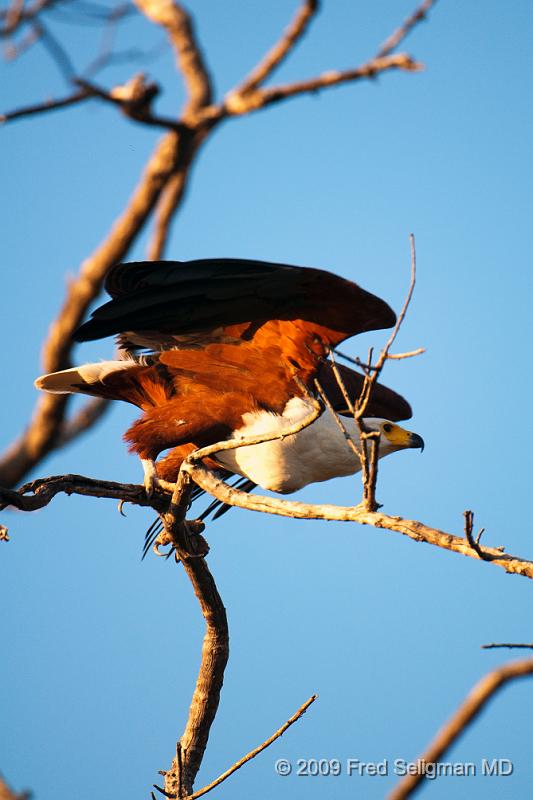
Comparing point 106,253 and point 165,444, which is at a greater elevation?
point 106,253

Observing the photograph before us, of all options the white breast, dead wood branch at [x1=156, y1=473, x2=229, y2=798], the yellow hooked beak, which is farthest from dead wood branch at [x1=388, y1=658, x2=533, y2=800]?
the yellow hooked beak

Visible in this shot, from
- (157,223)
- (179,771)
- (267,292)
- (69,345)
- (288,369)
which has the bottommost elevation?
(179,771)

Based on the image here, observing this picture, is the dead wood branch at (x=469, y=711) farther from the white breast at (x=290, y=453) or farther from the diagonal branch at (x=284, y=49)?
the white breast at (x=290, y=453)

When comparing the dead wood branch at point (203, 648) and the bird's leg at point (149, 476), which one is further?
the bird's leg at point (149, 476)

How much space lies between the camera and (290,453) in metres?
4.10

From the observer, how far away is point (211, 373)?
14.0 ft

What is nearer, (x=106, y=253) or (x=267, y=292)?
(x=106, y=253)

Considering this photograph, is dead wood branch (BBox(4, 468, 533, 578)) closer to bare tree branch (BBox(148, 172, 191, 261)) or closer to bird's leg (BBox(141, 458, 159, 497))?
bird's leg (BBox(141, 458, 159, 497))

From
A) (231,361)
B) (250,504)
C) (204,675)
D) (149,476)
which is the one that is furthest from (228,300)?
(204,675)

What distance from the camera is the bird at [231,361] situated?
12.2 feet

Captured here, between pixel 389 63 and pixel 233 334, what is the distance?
2638mm

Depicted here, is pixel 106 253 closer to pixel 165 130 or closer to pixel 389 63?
pixel 165 130

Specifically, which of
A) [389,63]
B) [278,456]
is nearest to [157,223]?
[389,63]

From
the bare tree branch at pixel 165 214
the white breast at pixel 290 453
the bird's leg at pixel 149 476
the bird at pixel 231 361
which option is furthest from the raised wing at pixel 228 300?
the bare tree branch at pixel 165 214
